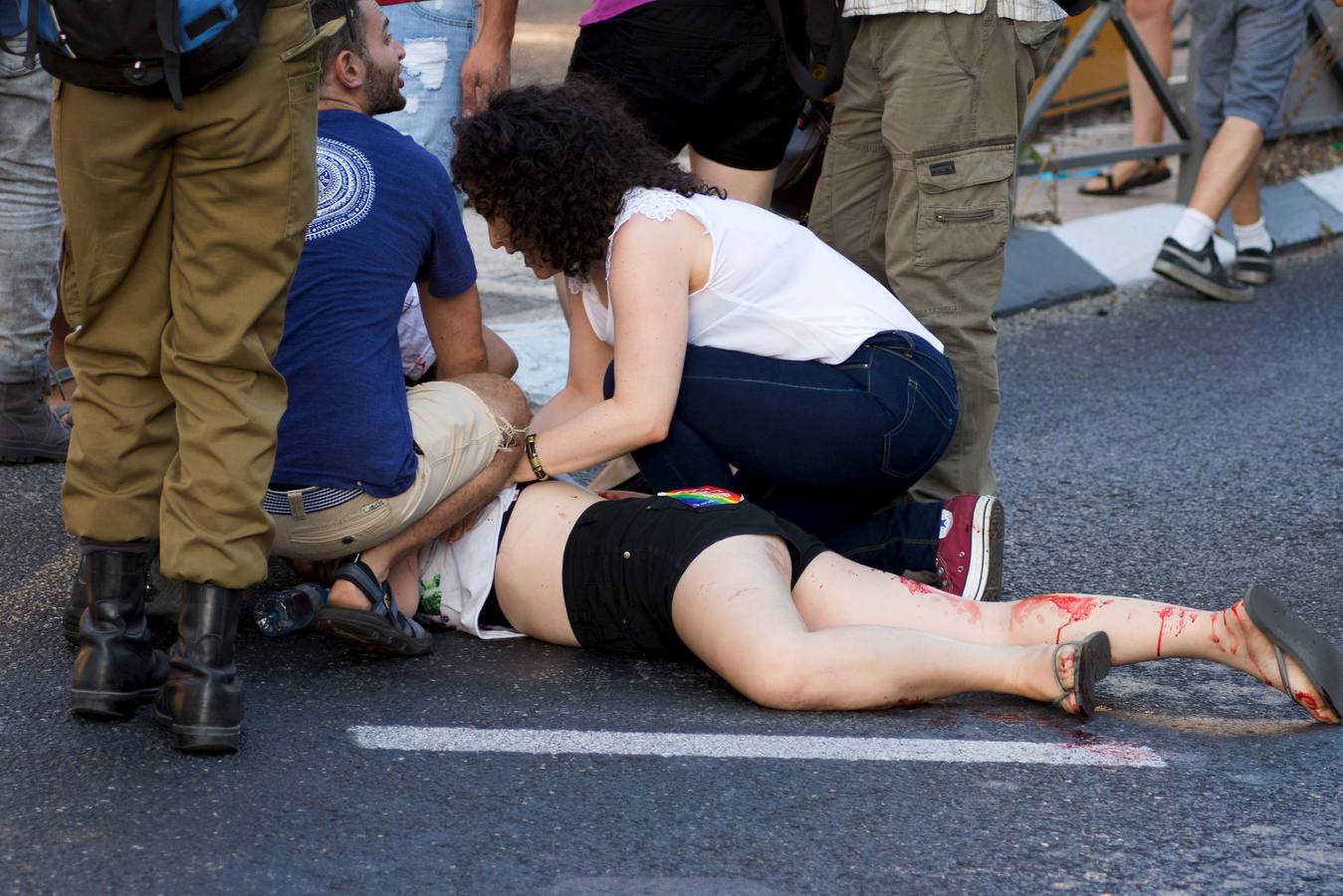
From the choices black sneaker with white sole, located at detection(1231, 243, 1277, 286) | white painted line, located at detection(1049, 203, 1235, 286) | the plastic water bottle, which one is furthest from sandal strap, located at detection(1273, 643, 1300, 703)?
black sneaker with white sole, located at detection(1231, 243, 1277, 286)

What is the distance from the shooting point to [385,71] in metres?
2.82

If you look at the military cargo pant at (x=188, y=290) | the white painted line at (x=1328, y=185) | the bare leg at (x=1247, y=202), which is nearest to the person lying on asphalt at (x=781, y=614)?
the military cargo pant at (x=188, y=290)

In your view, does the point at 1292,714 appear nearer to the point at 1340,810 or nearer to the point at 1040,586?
the point at 1340,810

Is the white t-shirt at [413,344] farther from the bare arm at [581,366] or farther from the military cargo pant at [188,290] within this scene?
the military cargo pant at [188,290]

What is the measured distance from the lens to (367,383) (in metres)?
2.66

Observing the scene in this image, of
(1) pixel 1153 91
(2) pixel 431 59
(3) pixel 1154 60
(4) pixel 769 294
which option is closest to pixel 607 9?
(2) pixel 431 59

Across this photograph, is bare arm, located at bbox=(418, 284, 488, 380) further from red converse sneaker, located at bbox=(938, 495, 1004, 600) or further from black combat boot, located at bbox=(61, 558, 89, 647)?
red converse sneaker, located at bbox=(938, 495, 1004, 600)

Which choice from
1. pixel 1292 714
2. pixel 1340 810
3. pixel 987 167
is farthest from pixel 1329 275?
pixel 1340 810

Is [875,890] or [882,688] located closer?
[875,890]

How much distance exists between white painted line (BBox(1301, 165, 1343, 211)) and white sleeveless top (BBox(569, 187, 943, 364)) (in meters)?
4.79

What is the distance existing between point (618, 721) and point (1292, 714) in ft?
3.48

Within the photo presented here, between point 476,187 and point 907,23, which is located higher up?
point 907,23

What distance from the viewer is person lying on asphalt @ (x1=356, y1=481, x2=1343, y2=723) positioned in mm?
2441

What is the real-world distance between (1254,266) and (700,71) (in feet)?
10.9
